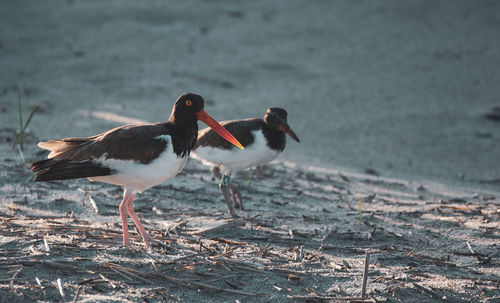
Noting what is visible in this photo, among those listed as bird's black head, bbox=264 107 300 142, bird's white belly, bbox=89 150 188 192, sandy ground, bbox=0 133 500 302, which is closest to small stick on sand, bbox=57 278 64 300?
sandy ground, bbox=0 133 500 302

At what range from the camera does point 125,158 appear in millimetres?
4293

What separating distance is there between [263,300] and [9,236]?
6.79 feet

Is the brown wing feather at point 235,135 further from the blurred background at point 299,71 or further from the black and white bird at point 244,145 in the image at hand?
the blurred background at point 299,71

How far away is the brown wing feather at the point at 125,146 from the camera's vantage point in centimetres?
427

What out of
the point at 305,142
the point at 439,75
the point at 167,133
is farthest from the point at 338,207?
the point at 439,75

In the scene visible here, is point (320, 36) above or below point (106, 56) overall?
above

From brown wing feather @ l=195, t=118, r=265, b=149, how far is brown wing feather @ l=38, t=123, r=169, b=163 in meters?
1.49

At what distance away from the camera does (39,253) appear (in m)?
3.70

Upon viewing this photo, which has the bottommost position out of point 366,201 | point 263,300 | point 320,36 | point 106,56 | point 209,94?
point 263,300

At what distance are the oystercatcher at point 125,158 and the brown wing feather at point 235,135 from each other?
56.4 inches

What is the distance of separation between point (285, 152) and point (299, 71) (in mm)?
3619

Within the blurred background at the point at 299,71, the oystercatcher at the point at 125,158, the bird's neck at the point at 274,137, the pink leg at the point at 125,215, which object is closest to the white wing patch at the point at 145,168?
the oystercatcher at the point at 125,158

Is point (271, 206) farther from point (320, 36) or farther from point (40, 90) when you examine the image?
point (320, 36)

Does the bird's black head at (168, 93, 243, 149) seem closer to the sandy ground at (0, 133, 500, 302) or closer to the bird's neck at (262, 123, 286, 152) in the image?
the sandy ground at (0, 133, 500, 302)
